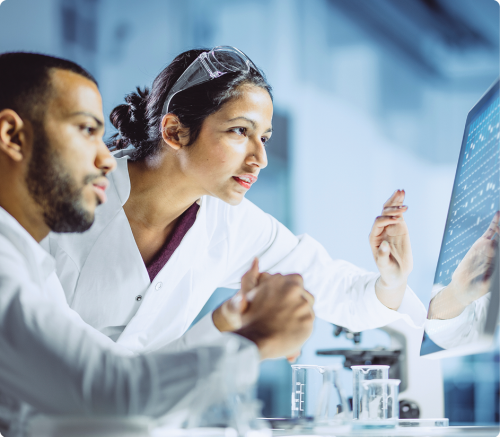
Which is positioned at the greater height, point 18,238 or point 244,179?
point 244,179

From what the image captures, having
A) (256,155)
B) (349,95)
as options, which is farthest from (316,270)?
(349,95)

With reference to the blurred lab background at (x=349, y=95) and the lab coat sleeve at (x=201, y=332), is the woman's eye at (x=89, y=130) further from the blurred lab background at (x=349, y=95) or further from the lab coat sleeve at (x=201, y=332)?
the blurred lab background at (x=349, y=95)

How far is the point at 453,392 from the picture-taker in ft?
13.7

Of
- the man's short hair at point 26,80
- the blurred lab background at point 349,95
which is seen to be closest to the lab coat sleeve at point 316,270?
the man's short hair at point 26,80

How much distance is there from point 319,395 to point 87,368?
491mm

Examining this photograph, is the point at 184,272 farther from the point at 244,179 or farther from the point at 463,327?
the point at 463,327

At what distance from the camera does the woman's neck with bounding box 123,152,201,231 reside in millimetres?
1458

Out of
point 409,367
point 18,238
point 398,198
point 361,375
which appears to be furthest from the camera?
point 409,367

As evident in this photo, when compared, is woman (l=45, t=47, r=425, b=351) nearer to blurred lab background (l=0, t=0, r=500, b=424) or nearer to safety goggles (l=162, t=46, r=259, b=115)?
safety goggles (l=162, t=46, r=259, b=115)

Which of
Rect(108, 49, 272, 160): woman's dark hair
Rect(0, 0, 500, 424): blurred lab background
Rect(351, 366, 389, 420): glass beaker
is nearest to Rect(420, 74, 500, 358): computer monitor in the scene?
Rect(351, 366, 389, 420): glass beaker

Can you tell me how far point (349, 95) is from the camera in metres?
4.02

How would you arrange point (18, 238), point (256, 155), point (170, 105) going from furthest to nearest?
point (170, 105), point (256, 155), point (18, 238)

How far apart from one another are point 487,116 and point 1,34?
2801 mm

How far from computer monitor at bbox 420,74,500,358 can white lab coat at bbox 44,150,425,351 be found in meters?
0.35
